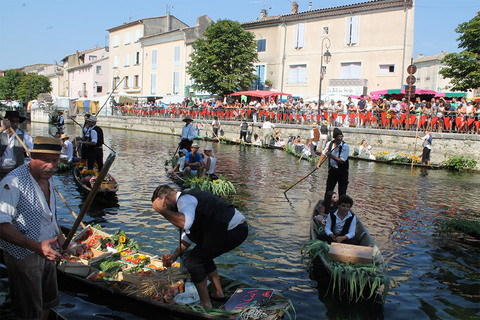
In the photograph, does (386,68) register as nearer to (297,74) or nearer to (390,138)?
(297,74)

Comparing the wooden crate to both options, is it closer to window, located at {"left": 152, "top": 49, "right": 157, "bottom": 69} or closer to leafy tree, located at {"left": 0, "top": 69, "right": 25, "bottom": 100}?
window, located at {"left": 152, "top": 49, "right": 157, "bottom": 69}

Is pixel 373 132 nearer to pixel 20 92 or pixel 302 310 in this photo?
pixel 302 310

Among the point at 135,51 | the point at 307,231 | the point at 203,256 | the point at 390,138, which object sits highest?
the point at 135,51

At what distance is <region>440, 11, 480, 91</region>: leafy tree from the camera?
24844 millimetres

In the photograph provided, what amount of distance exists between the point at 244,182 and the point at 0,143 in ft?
28.9

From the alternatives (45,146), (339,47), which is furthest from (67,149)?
(339,47)

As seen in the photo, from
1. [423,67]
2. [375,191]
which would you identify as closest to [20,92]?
[423,67]

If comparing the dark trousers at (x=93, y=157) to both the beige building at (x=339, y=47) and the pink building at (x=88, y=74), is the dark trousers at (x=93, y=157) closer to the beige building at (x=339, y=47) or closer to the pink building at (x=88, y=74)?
the beige building at (x=339, y=47)

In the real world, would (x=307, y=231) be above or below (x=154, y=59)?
below

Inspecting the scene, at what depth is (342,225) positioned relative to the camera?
7.57 m

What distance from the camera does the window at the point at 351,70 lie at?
34.7 metres

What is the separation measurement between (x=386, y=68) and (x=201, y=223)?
104 ft

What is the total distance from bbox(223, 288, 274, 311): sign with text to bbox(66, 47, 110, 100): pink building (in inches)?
2527

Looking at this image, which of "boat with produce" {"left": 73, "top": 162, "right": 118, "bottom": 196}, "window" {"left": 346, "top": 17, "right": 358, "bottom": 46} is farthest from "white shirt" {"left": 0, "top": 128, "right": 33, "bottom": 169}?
"window" {"left": 346, "top": 17, "right": 358, "bottom": 46}
